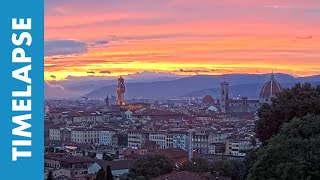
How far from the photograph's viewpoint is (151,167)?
22.2 meters

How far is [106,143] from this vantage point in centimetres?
6153

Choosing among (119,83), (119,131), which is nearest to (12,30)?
(119,131)

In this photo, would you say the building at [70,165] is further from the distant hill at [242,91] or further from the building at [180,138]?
the distant hill at [242,91]

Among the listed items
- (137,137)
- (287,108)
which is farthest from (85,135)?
(287,108)

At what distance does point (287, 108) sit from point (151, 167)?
7.75m

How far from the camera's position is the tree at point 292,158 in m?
9.79

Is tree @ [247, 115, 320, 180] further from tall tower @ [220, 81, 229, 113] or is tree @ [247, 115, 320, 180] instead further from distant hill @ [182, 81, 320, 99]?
distant hill @ [182, 81, 320, 99]

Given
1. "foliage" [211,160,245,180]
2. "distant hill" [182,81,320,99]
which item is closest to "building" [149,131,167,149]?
"foliage" [211,160,245,180]

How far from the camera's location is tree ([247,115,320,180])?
32.1 ft

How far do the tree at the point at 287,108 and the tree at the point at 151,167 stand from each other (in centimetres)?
575

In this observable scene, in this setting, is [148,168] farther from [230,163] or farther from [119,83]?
[119,83]

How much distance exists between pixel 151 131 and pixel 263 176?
49.2m

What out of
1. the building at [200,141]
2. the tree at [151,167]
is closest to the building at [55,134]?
the building at [200,141]

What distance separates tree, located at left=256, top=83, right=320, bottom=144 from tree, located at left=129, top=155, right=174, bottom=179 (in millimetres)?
5749
